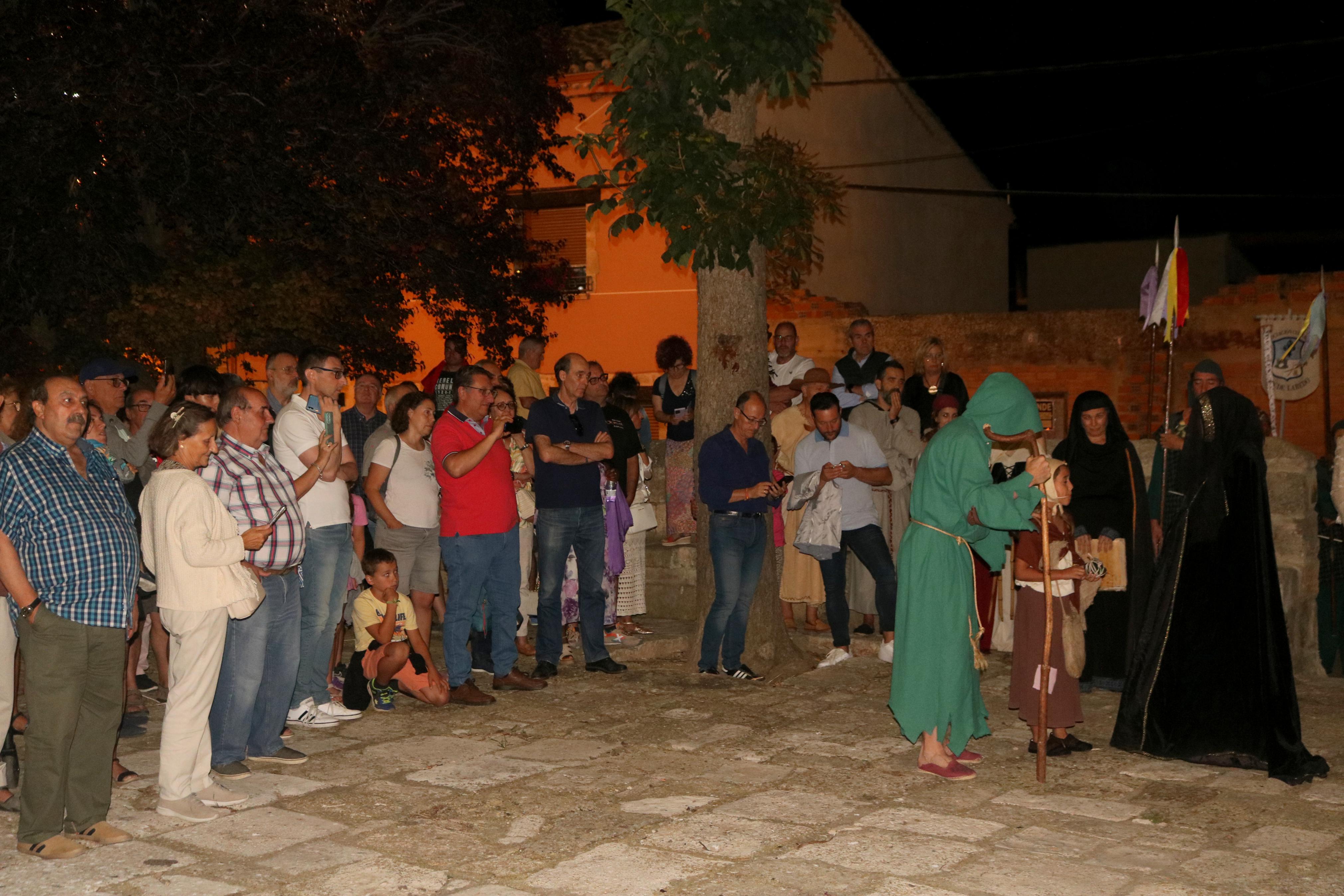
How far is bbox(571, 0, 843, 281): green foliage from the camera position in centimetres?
819

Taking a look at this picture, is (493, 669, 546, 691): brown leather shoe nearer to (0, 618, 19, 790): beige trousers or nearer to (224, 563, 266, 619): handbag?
(224, 563, 266, 619): handbag

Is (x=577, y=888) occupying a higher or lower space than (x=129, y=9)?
lower

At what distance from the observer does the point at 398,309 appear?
15.9 metres

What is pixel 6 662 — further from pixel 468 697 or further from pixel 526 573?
pixel 526 573

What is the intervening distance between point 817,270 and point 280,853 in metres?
19.0

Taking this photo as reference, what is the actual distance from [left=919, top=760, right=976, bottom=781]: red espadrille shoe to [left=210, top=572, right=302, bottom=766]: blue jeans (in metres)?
3.18

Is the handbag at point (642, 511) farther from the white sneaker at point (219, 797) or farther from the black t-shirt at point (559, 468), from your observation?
the white sneaker at point (219, 797)

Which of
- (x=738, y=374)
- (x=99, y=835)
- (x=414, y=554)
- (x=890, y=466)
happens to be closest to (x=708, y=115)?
(x=738, y=374)

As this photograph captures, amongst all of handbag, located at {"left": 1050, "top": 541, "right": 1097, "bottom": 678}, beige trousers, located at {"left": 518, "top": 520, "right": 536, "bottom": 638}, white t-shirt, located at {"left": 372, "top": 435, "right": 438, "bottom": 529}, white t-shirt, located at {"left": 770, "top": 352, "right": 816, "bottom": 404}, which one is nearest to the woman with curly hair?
white t-shirt, located at {"left": 770, "top": 352, "right": 816, "bottom": 404}

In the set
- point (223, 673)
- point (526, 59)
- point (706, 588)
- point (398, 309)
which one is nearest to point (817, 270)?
point (526, 59)

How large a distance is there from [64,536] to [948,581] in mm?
3915

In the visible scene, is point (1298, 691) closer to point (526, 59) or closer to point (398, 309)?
point (398, 309)

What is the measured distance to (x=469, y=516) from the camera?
8070 mm

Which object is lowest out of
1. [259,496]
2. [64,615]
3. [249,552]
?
[64,615]
